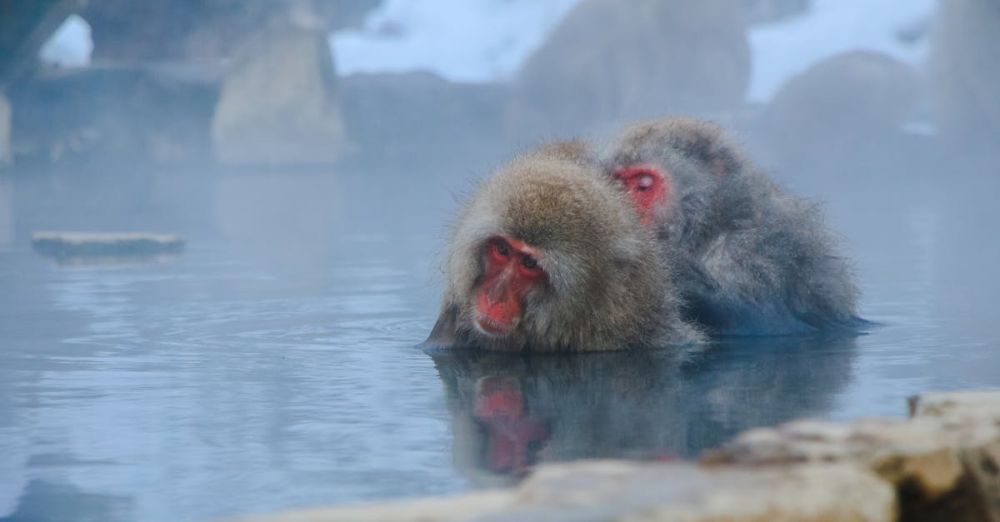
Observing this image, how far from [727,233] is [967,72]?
1642 cm

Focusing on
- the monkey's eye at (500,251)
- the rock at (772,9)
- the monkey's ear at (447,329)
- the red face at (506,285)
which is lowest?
the monkey's ear at (447,329)

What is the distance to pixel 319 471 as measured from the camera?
2566 mm

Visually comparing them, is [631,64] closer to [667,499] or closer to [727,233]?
[727,233]

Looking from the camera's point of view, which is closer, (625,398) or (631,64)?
(625,398)

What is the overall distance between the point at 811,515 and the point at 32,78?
2081cm

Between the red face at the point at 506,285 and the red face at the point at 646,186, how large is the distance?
658 mm

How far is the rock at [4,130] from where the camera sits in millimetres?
18656

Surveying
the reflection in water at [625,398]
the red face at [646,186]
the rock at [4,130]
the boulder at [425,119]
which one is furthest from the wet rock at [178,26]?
the reflection in water at [625,398]

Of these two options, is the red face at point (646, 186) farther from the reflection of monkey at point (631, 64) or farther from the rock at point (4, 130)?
the reflection of monkey at point (631, 64)

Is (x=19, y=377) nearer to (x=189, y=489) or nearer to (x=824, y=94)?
(x=189, y=489)

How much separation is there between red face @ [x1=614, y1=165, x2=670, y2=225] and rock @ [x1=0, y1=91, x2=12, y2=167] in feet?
51.5

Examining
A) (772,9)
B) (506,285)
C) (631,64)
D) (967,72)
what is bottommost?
(506,285)

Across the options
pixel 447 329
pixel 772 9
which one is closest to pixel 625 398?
pixel 447 329

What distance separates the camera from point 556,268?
4020mm
